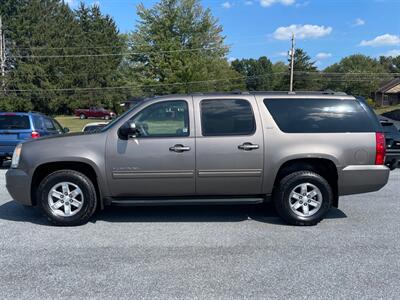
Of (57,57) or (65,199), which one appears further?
(57,57)

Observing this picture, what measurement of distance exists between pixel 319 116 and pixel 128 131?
2.72m

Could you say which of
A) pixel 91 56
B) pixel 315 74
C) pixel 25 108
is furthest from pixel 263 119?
pixel 315 74

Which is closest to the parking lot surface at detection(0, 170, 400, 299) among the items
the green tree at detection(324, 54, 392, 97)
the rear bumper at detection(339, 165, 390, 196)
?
the rear bumper at detection(339, 165, 390, 196)

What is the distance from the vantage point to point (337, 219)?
5906 mm

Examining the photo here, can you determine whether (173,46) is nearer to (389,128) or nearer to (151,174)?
(389,128)

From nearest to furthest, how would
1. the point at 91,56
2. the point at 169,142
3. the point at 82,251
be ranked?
1. the point at 82,251
2. the point at 169,142
3. the point at 91,56

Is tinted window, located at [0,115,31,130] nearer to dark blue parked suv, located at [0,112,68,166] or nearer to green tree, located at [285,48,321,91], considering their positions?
dark blue parked suv, located at [0,112,68,166]

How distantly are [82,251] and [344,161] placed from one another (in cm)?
368

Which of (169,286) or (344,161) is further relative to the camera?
(344,161)

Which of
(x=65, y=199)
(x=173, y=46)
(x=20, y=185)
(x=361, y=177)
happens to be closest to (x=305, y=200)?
(x=361, y=177)

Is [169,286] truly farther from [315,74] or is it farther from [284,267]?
[315,74]

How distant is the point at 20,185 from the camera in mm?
5426

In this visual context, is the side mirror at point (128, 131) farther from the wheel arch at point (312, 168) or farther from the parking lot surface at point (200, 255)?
the wheel arch at point (312, 168)

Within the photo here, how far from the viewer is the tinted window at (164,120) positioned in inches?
214
